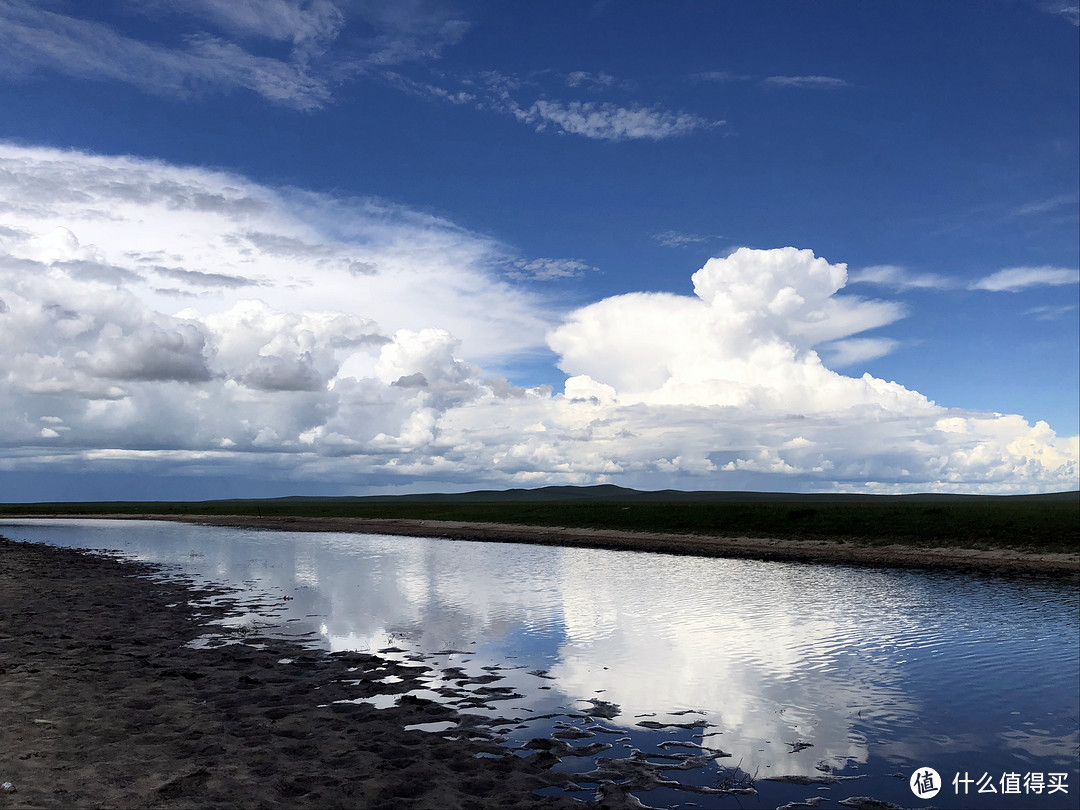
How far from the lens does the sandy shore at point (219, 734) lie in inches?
435

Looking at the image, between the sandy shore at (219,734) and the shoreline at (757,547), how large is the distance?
1714 inches

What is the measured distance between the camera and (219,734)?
1370cm

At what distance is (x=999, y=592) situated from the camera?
36094mm

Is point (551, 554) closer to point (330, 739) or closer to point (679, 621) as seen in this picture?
point (679, 621)

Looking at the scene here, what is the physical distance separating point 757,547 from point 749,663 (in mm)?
44089

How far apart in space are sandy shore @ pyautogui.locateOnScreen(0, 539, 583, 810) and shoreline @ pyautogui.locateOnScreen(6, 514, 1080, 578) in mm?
43532

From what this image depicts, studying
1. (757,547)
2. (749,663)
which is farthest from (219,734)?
(757,547)

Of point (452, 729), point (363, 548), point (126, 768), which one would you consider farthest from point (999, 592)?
point (363, 548)

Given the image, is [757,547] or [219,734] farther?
[757,547]

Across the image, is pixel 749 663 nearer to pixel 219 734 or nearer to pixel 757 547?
pixel 219 734

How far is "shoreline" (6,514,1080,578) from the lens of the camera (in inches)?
1871

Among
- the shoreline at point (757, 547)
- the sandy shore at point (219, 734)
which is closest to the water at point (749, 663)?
the sandy shore at point (219, 734)

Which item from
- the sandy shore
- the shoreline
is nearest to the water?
the sandy shore

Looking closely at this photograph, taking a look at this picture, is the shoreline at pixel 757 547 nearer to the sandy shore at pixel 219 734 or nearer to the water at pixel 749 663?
the water at pixel 749 663
